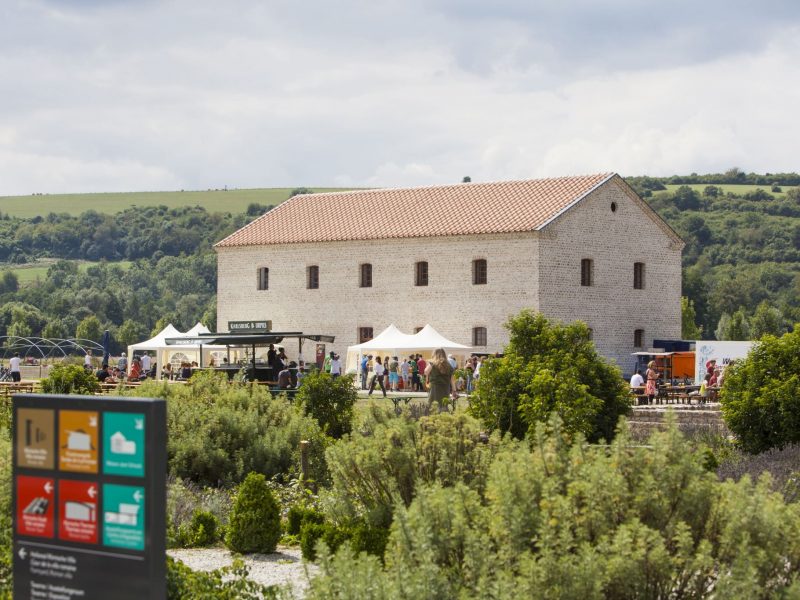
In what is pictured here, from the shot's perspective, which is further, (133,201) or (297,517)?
(133,201)

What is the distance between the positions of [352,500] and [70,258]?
125894 mm

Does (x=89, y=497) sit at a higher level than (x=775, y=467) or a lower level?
higher

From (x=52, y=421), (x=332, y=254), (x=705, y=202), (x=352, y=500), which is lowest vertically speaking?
(x=352, y=500)

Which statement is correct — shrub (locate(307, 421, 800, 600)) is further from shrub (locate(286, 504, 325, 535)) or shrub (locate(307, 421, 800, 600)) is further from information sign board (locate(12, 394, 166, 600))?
shrub (locate(286, 504, 325, 535))

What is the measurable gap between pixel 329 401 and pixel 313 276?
28460 millimetres

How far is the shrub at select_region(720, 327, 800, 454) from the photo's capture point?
15289 mm

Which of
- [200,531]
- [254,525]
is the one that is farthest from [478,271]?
[254,525]

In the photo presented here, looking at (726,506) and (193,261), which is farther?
(193,261)

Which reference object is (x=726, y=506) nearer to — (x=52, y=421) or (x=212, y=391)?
(x=52, y=421)

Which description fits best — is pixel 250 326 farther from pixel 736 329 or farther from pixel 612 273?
pixel 736 329

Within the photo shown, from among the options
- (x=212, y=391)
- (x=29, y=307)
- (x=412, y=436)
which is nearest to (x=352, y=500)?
(x=412, y=436)

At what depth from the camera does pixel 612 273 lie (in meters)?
44.8

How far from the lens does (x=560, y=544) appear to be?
592 cm

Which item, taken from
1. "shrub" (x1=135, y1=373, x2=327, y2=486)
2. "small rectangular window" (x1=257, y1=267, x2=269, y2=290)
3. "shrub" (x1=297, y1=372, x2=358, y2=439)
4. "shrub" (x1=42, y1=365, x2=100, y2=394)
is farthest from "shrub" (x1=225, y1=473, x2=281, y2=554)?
"small rectangular window" (x1=257, y1=267, x2=269, y2=290)
